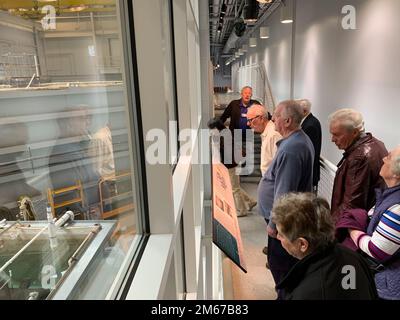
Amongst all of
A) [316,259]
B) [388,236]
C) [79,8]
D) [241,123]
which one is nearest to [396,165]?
[388,236]

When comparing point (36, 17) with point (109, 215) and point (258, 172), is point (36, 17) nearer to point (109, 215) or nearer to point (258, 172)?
point (109, 215)

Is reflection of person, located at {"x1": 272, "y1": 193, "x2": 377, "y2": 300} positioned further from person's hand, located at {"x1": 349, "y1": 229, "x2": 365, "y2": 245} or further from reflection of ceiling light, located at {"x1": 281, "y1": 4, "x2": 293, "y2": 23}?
reflection of ceiling light, located at {"x1": 281, "y1": 4, "x2": 293, "y2": 23}

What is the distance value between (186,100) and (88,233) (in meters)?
1.47

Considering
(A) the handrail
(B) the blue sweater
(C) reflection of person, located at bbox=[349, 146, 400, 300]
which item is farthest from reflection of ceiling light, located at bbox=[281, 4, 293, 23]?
(C) reflection of person, located at bbox=[349, 146, 400, 300]

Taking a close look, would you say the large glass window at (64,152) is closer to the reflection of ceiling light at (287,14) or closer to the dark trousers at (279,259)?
the dark trousers at (279,259)

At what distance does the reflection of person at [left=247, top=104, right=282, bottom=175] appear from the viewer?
3.34m

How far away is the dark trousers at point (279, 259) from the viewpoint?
8.77 feet

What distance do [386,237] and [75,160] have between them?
156 centimetres

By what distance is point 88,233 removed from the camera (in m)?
1.11

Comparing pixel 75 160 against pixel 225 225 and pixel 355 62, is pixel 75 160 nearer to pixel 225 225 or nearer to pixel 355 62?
pixel 225 225

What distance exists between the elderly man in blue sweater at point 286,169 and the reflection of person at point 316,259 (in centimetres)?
80

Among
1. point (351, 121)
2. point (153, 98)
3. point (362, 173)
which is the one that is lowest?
point (362, 173)

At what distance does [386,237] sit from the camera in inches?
68.2

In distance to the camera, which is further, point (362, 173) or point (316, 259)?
point (362, 173)
